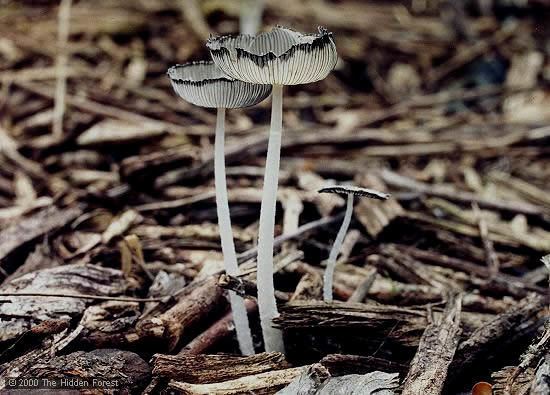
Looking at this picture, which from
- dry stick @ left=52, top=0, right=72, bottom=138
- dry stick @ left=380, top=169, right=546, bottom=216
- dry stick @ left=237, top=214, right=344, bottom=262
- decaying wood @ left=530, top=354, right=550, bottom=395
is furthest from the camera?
dry stick @ left=52, top=0, right=72, bottom=138

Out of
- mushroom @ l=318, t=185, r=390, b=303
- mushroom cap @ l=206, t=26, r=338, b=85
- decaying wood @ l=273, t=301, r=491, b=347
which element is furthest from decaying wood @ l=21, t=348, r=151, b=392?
mushroom cap @ l=206, t=26, r=338, b=85

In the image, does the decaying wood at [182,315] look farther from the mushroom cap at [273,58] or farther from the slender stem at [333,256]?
the mushroom cap at [273,58]

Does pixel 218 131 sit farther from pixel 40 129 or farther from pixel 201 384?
pixel 40 129

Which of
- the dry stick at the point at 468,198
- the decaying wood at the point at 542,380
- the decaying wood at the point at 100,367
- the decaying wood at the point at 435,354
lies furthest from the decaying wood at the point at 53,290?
the dry stick at the point at 468,198

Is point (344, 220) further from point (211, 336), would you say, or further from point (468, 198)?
point (468, 198)

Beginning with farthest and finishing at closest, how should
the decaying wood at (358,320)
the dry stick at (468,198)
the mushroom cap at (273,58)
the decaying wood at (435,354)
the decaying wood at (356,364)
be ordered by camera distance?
the dry stick at (468,198)
the decaying wood at (358,320)
the decaying wood at (356,364)
the decaying wood at (435,354)
the mushroom cap at (273,58)

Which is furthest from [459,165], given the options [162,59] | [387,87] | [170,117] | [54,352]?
[54,352]

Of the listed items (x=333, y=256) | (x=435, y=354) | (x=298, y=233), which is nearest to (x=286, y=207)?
(x=298, y=233)

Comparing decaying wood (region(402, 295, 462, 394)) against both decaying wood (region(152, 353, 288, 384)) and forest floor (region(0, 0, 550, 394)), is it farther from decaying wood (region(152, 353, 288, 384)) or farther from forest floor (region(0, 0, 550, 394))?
decaying wood (region(152, 353, 288, 384))
